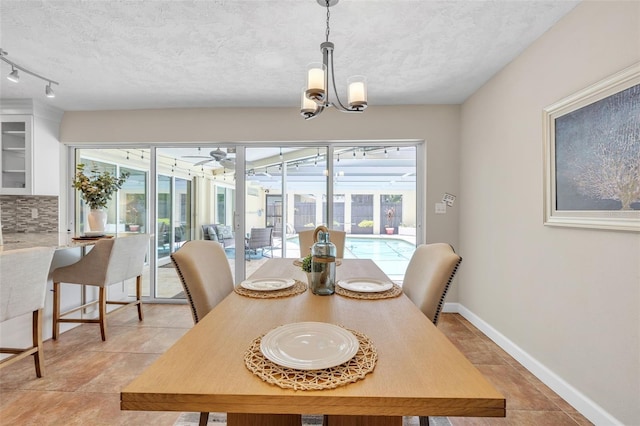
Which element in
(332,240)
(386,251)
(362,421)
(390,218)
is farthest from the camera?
(386,251)

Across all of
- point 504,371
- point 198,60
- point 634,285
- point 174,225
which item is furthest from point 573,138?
point 174,225

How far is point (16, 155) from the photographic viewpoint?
140 inches

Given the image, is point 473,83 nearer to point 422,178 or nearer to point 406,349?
point 422,178

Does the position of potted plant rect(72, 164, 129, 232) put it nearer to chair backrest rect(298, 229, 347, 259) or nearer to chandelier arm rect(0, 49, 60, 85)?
chandelier arm rect(0, 49, 60, 85)

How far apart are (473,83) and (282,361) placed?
10.4 feet

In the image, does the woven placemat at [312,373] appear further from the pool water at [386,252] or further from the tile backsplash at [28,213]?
the tile backsplash at [28,213]

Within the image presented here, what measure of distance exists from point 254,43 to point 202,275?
1.74 metres

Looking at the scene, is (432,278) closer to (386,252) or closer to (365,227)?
(365,227)

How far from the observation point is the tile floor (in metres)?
1.77

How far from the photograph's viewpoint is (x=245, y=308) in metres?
1.31

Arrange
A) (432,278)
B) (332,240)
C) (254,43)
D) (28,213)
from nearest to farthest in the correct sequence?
(432,278) → (254,43) → (332,240) → (28,213)

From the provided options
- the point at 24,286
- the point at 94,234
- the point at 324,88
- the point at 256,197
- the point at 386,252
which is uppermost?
the point at 324,88

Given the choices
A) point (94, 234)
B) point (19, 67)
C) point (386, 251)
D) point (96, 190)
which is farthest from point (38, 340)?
point (386, 251)

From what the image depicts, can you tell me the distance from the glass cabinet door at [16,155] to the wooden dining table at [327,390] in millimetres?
3812
